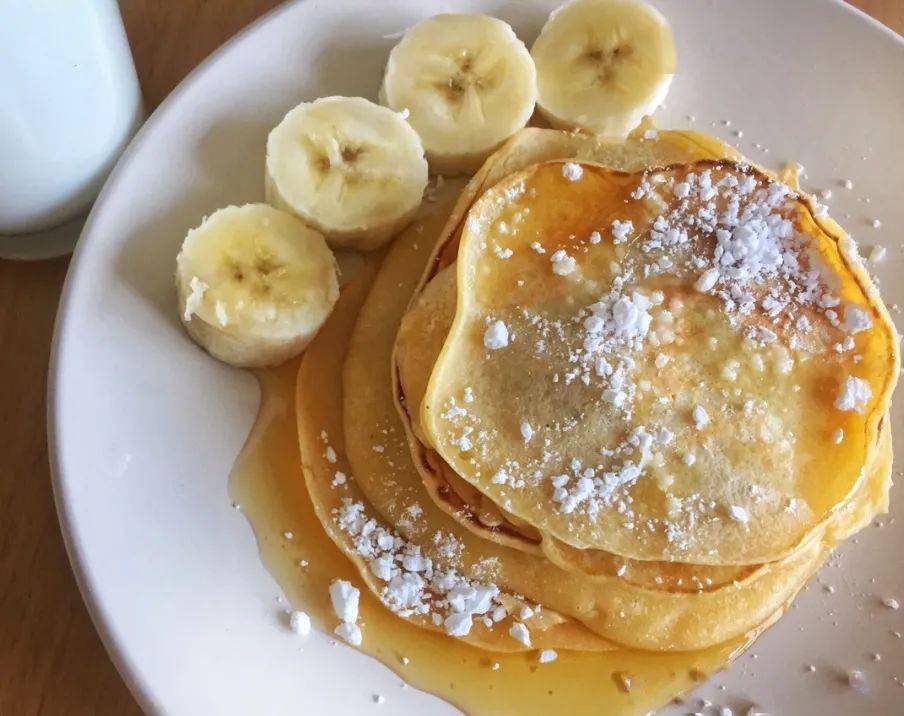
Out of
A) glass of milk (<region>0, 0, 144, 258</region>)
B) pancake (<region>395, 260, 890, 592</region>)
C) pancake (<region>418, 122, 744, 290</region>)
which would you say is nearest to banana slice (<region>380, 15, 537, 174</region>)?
pancake (<region>418, 122, 744, 290</region>)

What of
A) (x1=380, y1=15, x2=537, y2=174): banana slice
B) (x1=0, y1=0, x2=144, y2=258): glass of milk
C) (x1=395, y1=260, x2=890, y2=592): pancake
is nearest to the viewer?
(x1=0, y1=0, x2=144, y2=258): glass of milk

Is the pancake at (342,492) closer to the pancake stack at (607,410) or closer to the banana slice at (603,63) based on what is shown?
the pancake stack at (607,410)

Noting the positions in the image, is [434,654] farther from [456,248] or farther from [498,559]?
[456,248]

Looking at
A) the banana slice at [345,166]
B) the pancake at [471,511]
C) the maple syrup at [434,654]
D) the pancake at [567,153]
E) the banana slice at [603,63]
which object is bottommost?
the maple syrup at [434,654]

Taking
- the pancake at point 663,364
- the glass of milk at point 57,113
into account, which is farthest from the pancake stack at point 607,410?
the glass of milk at point 57,113

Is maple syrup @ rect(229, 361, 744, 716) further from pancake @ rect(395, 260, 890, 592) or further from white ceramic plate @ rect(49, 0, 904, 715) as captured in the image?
pancake @ rect(395, 260, 890, 592)

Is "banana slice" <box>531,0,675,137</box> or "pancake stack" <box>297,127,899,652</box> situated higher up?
"banana slice" <box>531,0,675,137</box>

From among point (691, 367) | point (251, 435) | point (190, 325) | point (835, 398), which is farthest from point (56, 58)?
point (835, 398)

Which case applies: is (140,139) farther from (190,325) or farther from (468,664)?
(468,664)
